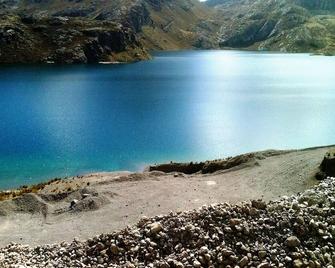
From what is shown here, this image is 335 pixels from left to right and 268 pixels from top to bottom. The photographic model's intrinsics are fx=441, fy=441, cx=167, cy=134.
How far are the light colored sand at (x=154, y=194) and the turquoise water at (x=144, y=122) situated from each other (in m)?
15.7

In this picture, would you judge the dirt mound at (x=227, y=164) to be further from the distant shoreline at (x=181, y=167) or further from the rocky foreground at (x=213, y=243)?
the rocky foreground at (x=213, y=243)

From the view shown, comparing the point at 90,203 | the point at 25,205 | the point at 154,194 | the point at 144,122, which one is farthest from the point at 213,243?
the point at 144,122

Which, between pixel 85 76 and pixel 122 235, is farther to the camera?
pixel 85 76

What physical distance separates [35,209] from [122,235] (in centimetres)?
1103

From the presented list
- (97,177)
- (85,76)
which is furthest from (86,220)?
(85,76)

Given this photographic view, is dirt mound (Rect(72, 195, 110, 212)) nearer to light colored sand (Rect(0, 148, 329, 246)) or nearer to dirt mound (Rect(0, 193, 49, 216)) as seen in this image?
light colored sand (Rect(0, 148, 329, 246))

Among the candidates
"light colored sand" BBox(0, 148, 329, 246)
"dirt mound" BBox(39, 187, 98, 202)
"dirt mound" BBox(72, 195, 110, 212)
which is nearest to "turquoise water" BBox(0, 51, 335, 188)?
"dirt mound" BBox(39, 187, 98, 202)

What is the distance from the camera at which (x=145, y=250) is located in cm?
2389

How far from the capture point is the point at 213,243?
2408 centimetres

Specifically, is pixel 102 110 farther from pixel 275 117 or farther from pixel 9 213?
pixel 9 213

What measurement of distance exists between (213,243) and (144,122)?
5720 cm

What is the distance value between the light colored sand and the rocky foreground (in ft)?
7.91

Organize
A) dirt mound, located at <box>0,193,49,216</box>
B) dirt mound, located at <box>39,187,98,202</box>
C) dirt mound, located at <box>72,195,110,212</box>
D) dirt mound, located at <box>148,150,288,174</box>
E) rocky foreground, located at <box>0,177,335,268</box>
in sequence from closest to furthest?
1. rocky foreground, located at <box>0,177,335,268</box>
2. dirt mound, located at <box>72,195,110,212</box>
3. dirt mound, located at <box>0,193,49,216</box>
4. dirt mound, located at <box>39,187,98,202</box>
5. dirt mound, located at <box>148,150,288,174</box>

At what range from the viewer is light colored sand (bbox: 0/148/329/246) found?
93.6 ft
